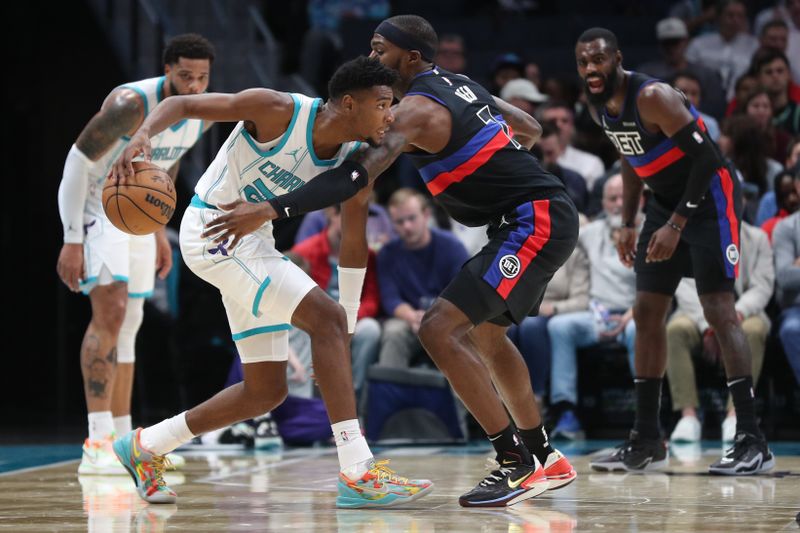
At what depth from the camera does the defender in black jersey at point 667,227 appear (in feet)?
19.1

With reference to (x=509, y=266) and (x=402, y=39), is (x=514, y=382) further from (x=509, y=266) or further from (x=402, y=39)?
(x=402, y=39)

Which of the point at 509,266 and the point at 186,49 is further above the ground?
the point at 186,49

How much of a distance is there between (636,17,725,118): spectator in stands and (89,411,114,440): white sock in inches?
224

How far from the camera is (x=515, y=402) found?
5.16 m

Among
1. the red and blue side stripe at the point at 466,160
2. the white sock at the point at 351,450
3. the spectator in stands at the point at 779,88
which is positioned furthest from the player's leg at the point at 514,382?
the spectator in stands at the point at 779,88

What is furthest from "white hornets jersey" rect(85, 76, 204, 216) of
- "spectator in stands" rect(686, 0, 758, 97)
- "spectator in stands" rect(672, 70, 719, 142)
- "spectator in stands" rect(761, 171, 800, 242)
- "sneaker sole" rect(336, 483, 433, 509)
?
"spectator in stands" rect(686, 0, 758, 97)

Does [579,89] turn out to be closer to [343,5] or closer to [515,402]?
[343,5]

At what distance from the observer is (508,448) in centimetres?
480

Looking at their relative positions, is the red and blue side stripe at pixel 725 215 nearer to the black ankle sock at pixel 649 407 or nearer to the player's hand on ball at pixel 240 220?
the black ankle sock at pixel 649 407

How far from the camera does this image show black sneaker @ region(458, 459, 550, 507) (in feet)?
15.4

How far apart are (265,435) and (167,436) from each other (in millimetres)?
2810

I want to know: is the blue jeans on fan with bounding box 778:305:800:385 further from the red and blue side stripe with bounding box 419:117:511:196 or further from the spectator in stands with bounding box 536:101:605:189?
the red and blue side stripe with bounding box 419:117:511:196

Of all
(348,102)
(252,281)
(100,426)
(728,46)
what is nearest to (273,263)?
(252,281)

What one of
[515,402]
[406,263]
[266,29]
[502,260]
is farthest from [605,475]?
[266,29]
